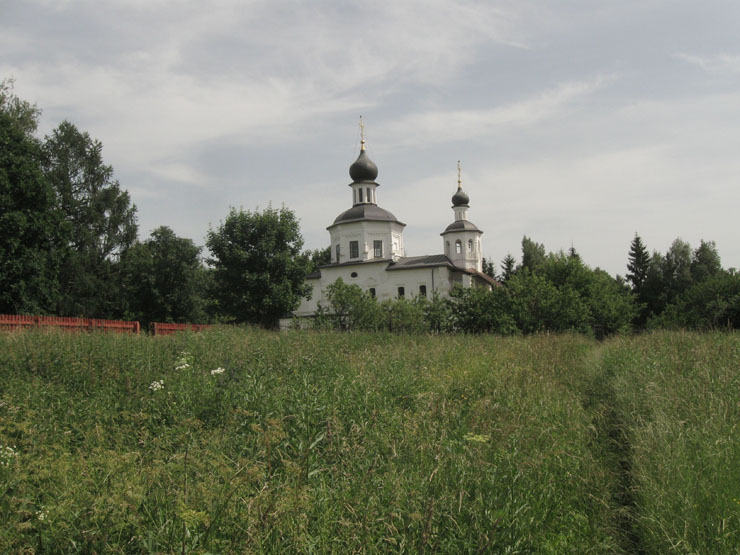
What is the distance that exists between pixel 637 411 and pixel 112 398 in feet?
20.4

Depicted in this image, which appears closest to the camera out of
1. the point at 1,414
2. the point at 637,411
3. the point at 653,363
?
the point at 1,414

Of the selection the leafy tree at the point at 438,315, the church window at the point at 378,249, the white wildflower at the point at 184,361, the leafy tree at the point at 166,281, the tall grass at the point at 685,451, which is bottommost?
the tall grass at the point at 685,451

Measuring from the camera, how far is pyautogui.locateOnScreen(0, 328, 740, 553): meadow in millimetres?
3523

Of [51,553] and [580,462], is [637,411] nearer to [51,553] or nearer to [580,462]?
[580,462]

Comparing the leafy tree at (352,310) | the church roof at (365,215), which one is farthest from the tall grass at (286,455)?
the church roof at (365,215)

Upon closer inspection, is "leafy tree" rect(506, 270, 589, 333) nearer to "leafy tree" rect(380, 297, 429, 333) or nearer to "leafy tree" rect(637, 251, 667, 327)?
"leafy tree" rect(380, 297, 429, 333)

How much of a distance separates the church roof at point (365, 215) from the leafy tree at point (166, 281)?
15325mm

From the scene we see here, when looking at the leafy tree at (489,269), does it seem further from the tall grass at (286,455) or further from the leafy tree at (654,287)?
the tall grass at (286,455)

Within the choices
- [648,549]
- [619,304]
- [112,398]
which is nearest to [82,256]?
[112,398]

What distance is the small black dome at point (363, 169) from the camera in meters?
53.1

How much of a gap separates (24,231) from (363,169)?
33.4 metres

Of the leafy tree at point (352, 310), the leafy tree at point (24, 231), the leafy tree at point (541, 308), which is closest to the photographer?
the leafy tree at point (24, 231)

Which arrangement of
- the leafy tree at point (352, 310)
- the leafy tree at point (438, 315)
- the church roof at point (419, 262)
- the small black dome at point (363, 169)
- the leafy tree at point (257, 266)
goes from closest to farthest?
1. the leafy tree at point (352, 310)
2. the leafy tree at point (438, 315)
3. the leafy tree at point (257, 266)
4. the church roof at point (419, 262)
5. the small black dome at point (363, 169)

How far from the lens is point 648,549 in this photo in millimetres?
4102
